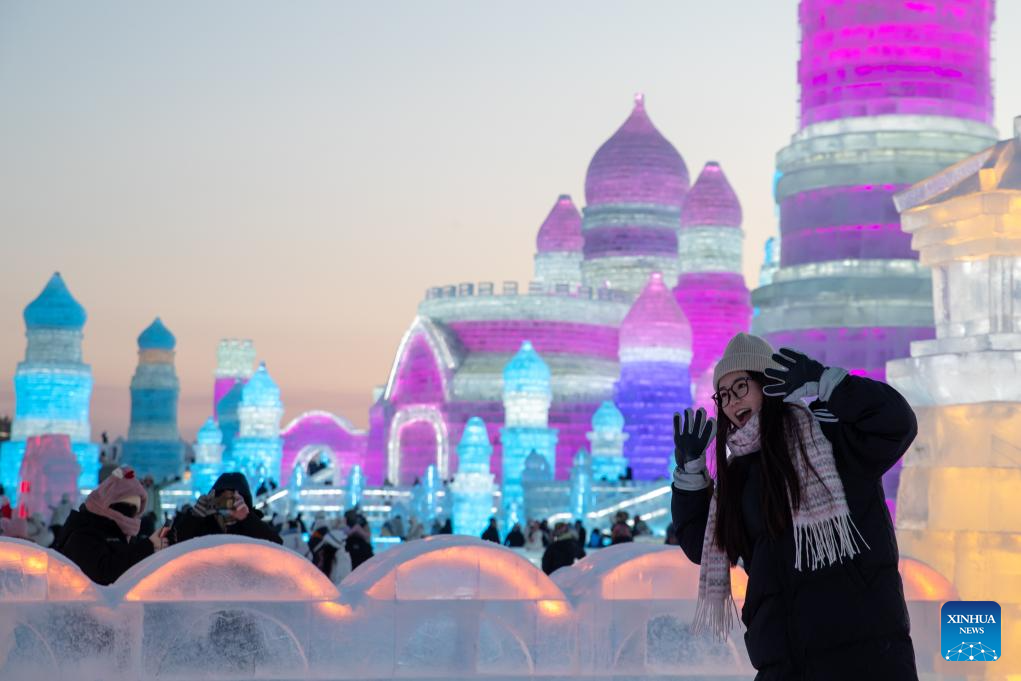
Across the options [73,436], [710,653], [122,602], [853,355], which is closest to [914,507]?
[710,653]

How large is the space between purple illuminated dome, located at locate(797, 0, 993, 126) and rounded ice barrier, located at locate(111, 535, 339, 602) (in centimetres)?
2172

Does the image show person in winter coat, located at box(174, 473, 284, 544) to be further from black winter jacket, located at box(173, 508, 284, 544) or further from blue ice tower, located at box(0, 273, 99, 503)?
blue ice tower, located at box(0, 273, 99, 503)

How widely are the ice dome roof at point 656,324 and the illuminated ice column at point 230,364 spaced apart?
4347 centimetres

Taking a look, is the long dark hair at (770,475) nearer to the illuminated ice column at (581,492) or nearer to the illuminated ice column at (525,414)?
the illuminated ice column at (581,492)

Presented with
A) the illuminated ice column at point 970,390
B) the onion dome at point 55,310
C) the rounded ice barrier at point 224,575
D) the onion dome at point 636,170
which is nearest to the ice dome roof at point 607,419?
the onion dome at point 636,170

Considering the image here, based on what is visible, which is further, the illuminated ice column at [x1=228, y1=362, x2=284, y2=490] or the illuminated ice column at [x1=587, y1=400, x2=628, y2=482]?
the illuminated ice column at [x1=228, y1=362, x2=284, y2=490]

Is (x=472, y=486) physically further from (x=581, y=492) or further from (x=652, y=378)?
(x=652, y=378)

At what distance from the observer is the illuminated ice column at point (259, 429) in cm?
5759

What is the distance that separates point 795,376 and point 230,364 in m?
87.3

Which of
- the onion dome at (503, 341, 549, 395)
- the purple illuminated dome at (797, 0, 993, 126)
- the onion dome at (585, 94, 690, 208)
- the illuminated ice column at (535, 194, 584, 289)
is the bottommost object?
the onion dome at (503, 341, 549, 395)

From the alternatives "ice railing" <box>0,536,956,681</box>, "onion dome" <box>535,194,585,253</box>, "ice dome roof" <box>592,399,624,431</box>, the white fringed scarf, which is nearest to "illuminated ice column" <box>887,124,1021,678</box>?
"ice railing" <box>0,536,956,681</box>

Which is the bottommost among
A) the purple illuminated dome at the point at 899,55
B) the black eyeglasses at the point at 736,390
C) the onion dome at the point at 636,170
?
the black eyeglasses at the point at 736,390

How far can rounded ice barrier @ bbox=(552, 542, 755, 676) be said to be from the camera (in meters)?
6.89

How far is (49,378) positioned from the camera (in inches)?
2108
